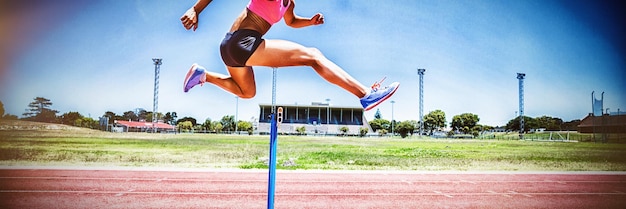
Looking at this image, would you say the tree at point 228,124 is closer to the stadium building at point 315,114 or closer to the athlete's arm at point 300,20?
the stadium building at point 315,114

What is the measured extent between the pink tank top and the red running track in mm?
4373

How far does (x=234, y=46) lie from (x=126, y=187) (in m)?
6.52

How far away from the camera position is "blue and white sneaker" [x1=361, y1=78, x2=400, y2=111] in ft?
6.30

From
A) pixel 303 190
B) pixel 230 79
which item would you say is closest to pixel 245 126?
pixel 303 190

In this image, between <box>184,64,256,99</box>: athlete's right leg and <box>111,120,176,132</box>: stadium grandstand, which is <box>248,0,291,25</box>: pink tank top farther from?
<box>111,120,176,132</box>: stadium grandstand

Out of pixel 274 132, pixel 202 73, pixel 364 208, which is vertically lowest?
pixel 364 208

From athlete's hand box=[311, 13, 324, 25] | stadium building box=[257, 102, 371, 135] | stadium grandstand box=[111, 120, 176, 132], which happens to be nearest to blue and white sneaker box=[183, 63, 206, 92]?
stadium building box=[257, 102, 371, 135]

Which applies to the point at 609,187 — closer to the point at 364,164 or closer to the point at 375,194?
the point at 375,194

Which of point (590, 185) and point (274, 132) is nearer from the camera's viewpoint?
point (274, 132)

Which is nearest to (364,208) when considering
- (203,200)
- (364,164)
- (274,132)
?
(203,200)

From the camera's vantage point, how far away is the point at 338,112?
1369 centimetres

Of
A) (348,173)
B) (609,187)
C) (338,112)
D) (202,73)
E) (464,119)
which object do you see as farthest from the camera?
(464,119)

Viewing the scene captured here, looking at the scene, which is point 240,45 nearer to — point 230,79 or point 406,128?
point 230,79

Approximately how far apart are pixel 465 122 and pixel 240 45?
49.1 meters
